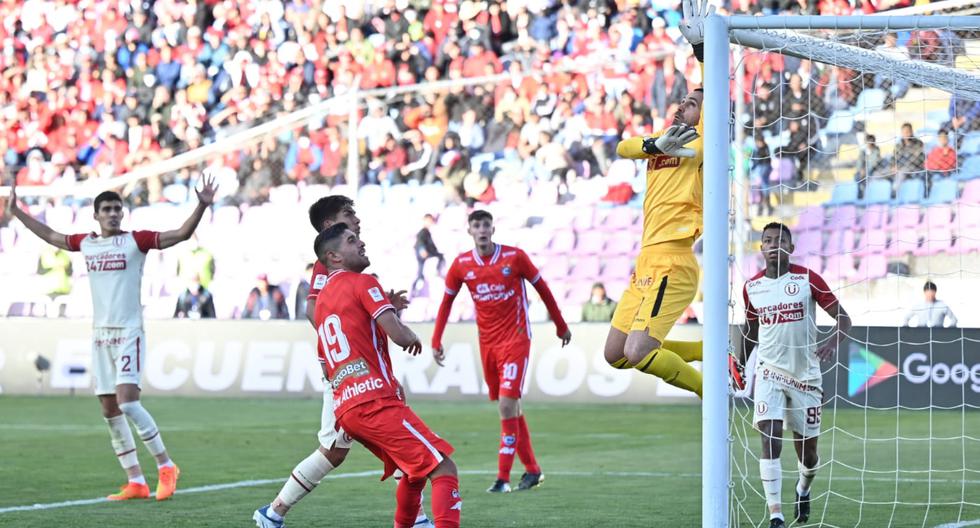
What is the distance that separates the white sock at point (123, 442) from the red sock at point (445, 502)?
13.1ft

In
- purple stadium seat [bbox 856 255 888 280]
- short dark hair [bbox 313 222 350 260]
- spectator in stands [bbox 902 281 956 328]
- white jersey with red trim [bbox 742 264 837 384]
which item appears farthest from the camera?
purple stadium seat [bbox 856 255 888 280]

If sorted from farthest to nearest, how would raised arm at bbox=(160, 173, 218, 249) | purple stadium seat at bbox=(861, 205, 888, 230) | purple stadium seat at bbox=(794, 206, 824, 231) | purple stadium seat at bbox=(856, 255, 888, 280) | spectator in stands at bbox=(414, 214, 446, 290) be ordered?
1. spectator in stands at bbox=(414, 214, 446, 290)
2. purple stadium seat at bbox=(794, 206, 824, 231)
3. purple stadium seat at bbox=(861, 205, 888, 230)
4. purple stadium seat at bbox=(856, 255, 888, 280)
5. raised arm at bbox=(160, 173, 218, 249)

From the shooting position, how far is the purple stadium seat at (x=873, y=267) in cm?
1712

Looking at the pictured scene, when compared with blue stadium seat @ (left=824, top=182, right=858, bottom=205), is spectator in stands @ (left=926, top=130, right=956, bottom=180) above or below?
above

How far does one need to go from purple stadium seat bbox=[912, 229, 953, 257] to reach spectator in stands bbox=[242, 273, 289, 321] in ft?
29.6

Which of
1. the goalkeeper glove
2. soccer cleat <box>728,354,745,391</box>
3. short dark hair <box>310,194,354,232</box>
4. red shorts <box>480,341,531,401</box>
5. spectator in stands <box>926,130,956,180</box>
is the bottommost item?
red shorts <box>480,341,531,401</box>

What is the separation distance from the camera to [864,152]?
664 inches

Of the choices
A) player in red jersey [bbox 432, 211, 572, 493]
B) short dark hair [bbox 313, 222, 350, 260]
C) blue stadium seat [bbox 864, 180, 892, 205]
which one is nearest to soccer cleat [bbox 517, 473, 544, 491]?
player in red jersey [bbox 432, 211, 572, 493]

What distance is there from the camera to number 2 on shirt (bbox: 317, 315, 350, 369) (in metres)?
6.68

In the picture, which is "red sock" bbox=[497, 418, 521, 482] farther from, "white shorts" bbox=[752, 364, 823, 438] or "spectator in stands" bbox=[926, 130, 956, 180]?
"spectator in stands" bbox=[926, 130, 956, 180]

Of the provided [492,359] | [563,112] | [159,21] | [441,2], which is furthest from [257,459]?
[159,21]

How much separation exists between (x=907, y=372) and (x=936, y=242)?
1732 millimetres

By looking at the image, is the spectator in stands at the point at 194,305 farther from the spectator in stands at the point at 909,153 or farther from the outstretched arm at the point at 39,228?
the outstretched arm at the point at 39,228

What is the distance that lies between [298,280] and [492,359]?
33.2 feet
